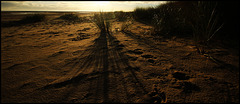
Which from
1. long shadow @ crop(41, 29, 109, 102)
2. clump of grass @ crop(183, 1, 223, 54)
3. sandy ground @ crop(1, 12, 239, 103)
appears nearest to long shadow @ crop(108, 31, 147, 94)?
sandy ground @ crop(1, 12, 239, 103)

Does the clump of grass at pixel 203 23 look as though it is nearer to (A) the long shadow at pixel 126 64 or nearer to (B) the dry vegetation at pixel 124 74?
(B) the dry vegetation at pixel 124 74

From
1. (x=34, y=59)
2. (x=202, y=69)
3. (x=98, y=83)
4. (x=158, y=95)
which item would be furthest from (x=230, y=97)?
(x=34, y=59)

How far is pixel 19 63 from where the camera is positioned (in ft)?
5.07

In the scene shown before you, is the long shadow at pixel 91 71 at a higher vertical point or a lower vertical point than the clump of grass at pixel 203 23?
lower

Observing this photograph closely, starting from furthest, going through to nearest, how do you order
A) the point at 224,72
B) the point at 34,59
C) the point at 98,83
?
1. the point at 34,59
2. the point at 224,72
3. the point at 98,83

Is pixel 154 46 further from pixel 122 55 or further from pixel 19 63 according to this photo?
pixel 19 63

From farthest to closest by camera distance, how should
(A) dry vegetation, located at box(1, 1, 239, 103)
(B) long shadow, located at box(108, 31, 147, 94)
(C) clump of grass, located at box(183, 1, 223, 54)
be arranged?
(C) clump of grass, located at box(183, 1, 223, 54) < (B) long shadow, located at box(108, 31, 147, 94) < (A) dry vegetation, located at box(1, 1, 239, 103)

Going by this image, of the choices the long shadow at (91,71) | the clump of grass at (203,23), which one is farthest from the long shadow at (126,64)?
the clump of grass at (203,23)

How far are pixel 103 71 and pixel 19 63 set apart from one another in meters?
1.24

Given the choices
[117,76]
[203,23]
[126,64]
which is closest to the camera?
[117,76]

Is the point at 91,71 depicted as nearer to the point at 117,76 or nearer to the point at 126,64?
the point at 117,76

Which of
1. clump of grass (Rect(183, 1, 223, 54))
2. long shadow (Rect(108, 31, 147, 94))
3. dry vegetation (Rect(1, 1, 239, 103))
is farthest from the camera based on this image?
clump of grass (Rect(183, 1, 223, 54))

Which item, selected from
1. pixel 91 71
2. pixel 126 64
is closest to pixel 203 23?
pixel 126 64

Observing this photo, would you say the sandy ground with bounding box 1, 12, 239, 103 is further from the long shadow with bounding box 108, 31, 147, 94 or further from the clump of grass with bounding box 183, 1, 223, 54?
the clump of grass with bounding box 183, 1, 223, 54
